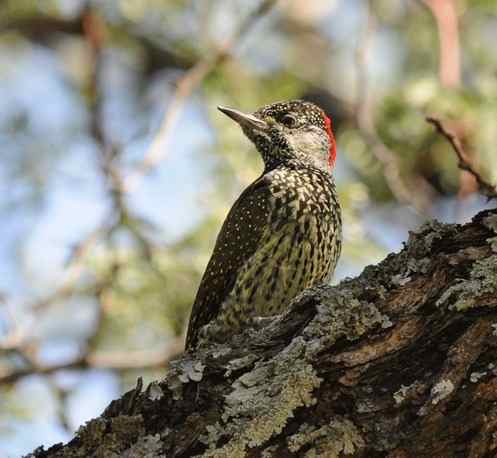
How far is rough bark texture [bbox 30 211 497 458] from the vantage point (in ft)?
9.18

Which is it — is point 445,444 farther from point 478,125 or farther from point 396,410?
point 478,125

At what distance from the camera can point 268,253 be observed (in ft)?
16.0

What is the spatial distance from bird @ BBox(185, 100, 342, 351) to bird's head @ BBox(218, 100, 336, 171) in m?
0.31

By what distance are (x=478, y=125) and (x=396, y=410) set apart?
14.1ft

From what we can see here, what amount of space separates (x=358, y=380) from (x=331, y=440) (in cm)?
18

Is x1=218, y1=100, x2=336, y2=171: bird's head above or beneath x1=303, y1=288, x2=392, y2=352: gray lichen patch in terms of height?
above

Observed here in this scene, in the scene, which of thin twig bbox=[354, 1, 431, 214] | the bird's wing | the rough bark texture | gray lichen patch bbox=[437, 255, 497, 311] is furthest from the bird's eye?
gray lichen patch bbox=[437, 255, 497, 311]

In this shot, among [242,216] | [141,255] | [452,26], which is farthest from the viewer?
[452,26]

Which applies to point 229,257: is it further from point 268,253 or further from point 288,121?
point 288,121

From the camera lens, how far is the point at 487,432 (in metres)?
2.76

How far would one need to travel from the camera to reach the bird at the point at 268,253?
4.84m

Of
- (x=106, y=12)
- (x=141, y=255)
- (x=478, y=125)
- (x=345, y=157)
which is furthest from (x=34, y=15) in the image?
(x=478, y=125)

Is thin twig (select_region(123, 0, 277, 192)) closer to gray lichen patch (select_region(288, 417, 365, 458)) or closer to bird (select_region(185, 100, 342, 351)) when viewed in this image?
bird (select_region(185, 100, 342, 351))

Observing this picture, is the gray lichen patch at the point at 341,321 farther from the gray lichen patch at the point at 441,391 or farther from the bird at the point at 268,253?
the bird at the point at 268,253
